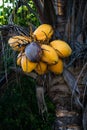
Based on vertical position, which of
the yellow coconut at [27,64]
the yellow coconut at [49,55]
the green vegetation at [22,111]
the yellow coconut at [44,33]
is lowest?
the green vegetation at [22,111]

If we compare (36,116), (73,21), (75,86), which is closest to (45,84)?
(75,86)

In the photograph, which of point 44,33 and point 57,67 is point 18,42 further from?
point 57,67

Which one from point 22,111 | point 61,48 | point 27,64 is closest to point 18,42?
point 27,64

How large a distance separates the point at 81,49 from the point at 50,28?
269 mm

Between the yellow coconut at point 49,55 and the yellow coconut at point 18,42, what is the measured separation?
157mm

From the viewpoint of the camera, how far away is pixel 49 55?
2768 millimetres

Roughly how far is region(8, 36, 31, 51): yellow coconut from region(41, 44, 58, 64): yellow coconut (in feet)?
0.52

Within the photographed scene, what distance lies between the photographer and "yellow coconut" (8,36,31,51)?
9.52 ft

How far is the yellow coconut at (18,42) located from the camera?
114 inches

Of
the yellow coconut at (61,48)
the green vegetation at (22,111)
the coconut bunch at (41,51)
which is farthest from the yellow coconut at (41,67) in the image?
the green vegetation at (22,111)

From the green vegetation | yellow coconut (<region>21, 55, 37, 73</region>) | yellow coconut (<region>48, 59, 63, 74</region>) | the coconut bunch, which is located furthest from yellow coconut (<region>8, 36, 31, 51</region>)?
the green vegetation

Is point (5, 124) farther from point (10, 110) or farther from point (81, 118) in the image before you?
point (81, 118)

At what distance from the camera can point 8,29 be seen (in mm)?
3123

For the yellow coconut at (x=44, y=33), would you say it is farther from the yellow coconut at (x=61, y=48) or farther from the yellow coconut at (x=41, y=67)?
the yellow coconut at (x=41, y=67)
